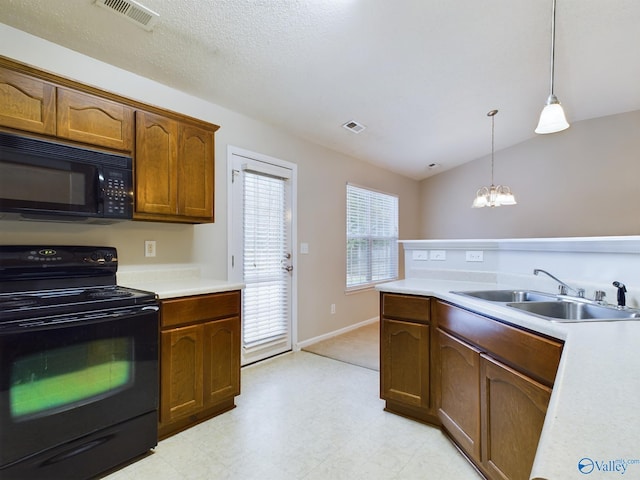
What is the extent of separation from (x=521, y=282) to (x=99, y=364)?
2.53 m

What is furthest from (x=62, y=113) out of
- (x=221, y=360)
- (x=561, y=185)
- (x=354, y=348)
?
(x=561, y=185)

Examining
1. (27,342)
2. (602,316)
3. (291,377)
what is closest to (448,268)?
(602,316)

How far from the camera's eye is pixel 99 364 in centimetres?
170

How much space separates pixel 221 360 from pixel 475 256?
77.8 inches

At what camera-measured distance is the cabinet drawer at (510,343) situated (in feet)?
4.12

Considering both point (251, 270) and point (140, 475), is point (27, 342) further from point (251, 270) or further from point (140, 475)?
point (251, 270)

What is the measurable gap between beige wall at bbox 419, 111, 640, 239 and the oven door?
15.5 ft

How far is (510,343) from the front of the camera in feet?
4.80

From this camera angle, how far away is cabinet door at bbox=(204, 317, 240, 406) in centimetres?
220

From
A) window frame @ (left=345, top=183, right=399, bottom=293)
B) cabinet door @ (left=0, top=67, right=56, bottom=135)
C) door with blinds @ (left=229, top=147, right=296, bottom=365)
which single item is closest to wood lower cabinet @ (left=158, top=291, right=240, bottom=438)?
door with blinds @ (left=229, top=147, right=296, bottom=365)

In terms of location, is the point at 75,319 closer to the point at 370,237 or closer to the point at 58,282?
the point at 58,282

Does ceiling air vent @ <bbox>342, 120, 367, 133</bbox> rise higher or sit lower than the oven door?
higher

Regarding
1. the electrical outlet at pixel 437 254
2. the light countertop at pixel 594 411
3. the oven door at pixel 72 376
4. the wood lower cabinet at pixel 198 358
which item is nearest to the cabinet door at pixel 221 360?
the wood lower cabinet at pixel 198 358

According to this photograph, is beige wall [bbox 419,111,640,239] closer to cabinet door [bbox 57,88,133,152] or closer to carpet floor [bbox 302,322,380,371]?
carpet floor [bbox 302,322,380,371]
